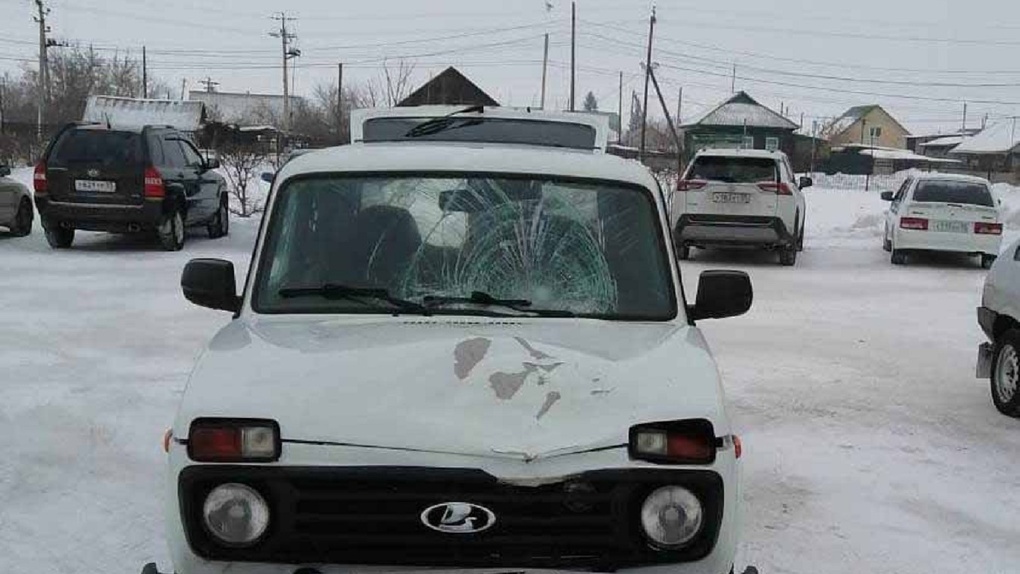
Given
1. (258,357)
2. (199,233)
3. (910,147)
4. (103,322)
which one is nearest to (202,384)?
(258,357)

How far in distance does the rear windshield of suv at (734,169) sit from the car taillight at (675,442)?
1282 cm

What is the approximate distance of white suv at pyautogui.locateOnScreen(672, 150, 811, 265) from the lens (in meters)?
14.9

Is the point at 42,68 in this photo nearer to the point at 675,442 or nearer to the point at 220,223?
the point at 220,223

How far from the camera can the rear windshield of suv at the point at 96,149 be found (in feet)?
45.2

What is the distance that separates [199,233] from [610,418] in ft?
53.4

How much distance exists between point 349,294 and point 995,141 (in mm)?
88053

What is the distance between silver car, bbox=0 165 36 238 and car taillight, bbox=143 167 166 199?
250 cm

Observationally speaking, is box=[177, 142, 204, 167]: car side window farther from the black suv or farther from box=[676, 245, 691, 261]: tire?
box=[676, 245, 691, 261]: tire

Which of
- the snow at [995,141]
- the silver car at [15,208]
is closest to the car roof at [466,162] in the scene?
the silver car at [15,208]

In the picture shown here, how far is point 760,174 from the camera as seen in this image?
15070 millimetres

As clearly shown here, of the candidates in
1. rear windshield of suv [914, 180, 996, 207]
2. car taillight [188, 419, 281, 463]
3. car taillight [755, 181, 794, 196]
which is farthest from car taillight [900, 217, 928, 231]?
car taillight [188, 419, 281, 463]

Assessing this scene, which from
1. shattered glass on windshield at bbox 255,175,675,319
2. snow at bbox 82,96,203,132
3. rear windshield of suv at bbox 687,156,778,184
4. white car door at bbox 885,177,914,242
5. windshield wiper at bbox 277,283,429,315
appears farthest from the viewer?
snow at bbox 82,96,203,132

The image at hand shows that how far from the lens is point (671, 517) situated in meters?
2.60

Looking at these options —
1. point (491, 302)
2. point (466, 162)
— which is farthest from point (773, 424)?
point (491, 302)
